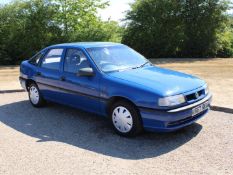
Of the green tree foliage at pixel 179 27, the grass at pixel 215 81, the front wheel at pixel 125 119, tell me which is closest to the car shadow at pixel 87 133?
the front wheel at pixel 125 119

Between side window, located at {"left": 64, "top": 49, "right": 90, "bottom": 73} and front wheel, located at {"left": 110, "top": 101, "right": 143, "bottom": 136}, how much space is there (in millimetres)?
1132

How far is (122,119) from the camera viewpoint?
572cm

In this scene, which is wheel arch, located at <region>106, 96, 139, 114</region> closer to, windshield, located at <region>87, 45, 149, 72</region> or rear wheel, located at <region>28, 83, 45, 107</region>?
windshield, located at <region>87, 45, 149, 72</region>

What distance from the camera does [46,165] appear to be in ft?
15.8

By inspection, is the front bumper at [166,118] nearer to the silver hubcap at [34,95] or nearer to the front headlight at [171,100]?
the front headlight at [171,100]

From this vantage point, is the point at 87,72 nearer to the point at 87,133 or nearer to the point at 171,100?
the point at 87,133

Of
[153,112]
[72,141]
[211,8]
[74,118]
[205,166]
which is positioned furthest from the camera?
[211,8]

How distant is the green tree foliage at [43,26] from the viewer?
17.2m

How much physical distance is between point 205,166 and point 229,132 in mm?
1479

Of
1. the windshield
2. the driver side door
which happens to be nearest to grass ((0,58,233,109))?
the windshield

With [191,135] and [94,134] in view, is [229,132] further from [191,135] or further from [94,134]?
[94,134]

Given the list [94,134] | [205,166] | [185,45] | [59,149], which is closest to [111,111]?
[94,134]

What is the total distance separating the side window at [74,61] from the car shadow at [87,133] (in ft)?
3.45

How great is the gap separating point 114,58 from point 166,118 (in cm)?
187
